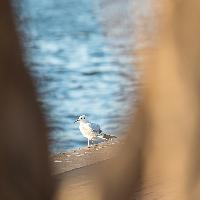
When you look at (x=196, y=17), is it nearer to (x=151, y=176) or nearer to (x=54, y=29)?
(x=151, y=176)

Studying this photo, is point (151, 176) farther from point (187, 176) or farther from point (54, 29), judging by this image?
point (54, 29)

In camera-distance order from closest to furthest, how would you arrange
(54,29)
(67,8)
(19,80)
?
1. (19,80)
2. (67,8)
3. (54,29)

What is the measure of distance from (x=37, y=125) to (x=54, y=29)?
1.18ft

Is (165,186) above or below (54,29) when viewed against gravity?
below

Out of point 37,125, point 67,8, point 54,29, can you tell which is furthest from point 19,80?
point 54,29

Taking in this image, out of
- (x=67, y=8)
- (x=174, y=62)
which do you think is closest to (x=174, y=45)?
(x=174, y=62)

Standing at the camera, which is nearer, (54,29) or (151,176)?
(151,176)

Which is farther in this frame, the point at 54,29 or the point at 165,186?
the point at 54,29

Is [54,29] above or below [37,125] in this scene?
above

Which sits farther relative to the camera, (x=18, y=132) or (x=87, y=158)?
(x=87, y=158)

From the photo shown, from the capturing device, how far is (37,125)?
0.23 metres

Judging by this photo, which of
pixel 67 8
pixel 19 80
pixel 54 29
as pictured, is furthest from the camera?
pixel 54 29

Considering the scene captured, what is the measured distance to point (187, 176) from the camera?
9.6 inches

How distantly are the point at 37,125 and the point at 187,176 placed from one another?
0.23 feet
